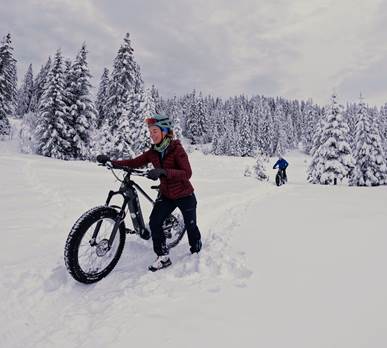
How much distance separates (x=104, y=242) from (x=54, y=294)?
893mm

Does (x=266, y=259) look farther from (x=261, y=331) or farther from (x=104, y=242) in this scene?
(x=104, y=242)

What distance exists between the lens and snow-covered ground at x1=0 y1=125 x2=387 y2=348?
271 cm

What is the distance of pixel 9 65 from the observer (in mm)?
40969

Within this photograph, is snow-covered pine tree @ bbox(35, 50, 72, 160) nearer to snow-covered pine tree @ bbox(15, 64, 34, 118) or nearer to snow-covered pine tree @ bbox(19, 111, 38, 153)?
snow-covered pine tree @ bbox(19, 111, 38, 153)

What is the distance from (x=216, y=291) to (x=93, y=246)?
A: 6.15 ft

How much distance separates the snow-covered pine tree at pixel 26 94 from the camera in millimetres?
91062

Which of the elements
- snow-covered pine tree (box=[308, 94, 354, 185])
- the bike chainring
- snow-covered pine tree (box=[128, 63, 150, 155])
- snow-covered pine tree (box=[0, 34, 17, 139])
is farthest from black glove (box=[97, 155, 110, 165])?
snow-covered pine tree (box=[0, 34, 17, 139])

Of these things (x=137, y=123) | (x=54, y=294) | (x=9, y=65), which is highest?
(x=9, y=65)

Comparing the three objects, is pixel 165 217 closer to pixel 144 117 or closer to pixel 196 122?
pixel 144 117

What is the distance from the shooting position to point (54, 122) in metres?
33.4

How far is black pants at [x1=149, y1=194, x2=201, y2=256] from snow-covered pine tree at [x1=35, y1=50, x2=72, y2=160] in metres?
31.5

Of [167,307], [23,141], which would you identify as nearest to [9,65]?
[23,141]

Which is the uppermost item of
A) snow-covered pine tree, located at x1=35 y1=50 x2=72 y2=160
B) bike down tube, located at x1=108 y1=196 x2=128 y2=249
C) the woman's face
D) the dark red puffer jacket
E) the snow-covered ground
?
snow-covered pine tree, located at x1=35 y1=50 x2=72 y2=160

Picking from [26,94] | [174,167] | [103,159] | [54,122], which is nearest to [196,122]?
[26,94]
